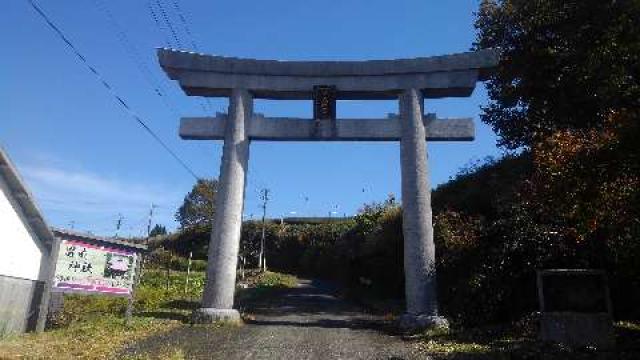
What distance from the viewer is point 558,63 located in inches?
758

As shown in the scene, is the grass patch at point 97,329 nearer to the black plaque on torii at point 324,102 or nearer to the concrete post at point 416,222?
the concrete post at point 416,222

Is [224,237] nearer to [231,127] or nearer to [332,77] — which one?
[231,127]

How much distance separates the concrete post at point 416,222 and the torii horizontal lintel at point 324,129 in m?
0.48

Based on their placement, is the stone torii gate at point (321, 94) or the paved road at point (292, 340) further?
the stone torii gate at point (321, 94)

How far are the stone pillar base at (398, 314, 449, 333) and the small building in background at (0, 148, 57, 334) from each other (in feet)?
31.4

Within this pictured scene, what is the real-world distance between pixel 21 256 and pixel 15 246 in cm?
38

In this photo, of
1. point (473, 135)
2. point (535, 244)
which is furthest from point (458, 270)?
point (473, 135)

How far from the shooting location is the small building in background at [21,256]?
42.8 ft

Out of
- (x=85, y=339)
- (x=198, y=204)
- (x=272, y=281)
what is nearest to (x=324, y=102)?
(x=85, y=339)

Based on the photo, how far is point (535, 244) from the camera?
46.8 ft

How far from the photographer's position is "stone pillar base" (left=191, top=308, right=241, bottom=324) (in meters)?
14.9

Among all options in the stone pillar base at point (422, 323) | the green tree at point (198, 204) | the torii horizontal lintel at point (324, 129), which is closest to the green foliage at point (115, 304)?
the torii horizontal lintel at point (324, 129)

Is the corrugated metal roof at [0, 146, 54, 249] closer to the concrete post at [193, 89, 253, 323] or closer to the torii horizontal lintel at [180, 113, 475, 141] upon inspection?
the concrete post at [193, 89, 253, 323]

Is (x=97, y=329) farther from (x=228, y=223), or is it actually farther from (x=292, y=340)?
(x=292, y=340)
